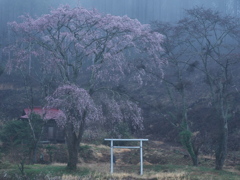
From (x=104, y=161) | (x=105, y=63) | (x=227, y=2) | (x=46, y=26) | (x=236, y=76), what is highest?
(x=227, y=2)

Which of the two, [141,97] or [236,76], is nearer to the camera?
[236,76]

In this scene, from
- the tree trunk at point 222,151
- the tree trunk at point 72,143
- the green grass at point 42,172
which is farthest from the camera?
the tree trunk at point 222,151

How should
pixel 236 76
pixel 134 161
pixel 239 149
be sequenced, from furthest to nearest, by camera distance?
pixel 236 76 → pixel 239 149 → pixel 134 161

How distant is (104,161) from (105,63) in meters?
10.6

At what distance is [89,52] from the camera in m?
17.3

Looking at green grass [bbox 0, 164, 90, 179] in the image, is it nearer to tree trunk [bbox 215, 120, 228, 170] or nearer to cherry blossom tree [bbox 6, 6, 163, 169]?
cherry blossom tree [bbox 6, 6, 163, 169]

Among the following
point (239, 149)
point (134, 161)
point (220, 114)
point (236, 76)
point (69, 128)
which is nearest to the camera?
point (69, 128)

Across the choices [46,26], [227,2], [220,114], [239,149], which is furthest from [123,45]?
[227,2]

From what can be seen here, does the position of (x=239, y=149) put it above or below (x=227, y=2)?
below

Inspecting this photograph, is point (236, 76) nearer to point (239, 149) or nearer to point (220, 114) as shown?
point (239, 149)

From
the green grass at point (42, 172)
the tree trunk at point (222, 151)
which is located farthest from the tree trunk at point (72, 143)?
the tree trunk at point (222, 151)

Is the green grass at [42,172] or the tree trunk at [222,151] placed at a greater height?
the tree trunk at [222,151]

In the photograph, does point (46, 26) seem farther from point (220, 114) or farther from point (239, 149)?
point (239, 149)

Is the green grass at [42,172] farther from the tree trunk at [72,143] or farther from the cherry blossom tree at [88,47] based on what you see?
the cherry blossom tree at [88,47]
